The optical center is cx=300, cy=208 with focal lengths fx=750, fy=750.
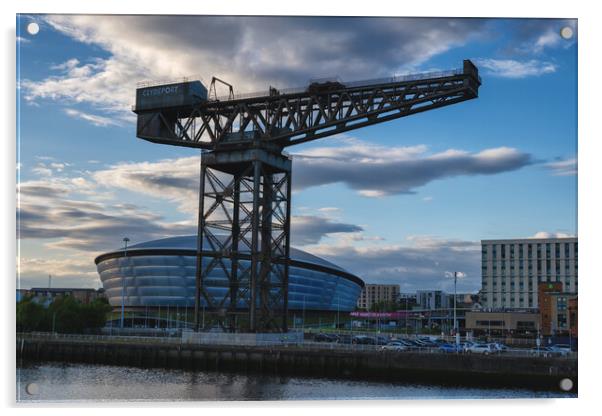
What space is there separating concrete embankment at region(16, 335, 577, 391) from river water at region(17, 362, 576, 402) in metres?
1.42

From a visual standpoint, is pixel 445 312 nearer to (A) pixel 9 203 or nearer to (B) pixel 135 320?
(B) pixel 135 320

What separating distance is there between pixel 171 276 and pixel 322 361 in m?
81.6

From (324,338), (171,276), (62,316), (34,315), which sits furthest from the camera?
(171,276)

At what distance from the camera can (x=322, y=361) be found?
4819 centimetres

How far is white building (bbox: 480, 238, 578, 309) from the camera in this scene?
10988 cm

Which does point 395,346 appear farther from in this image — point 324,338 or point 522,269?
point 522,269

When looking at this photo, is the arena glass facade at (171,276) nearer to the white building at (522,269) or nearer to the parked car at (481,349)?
the white building at (522,269)

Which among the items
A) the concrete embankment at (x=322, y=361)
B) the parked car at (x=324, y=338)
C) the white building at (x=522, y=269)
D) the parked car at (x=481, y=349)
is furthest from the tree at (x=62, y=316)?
the white building at (x=522, y=269)

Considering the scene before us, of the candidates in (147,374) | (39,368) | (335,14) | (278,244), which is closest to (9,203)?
(335,14)

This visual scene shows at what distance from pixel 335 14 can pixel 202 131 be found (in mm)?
27887

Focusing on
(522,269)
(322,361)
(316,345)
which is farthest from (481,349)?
(522,269)

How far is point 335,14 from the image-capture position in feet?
90.7

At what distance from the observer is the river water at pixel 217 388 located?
3788cm

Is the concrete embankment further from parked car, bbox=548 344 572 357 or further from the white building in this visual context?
the white building
